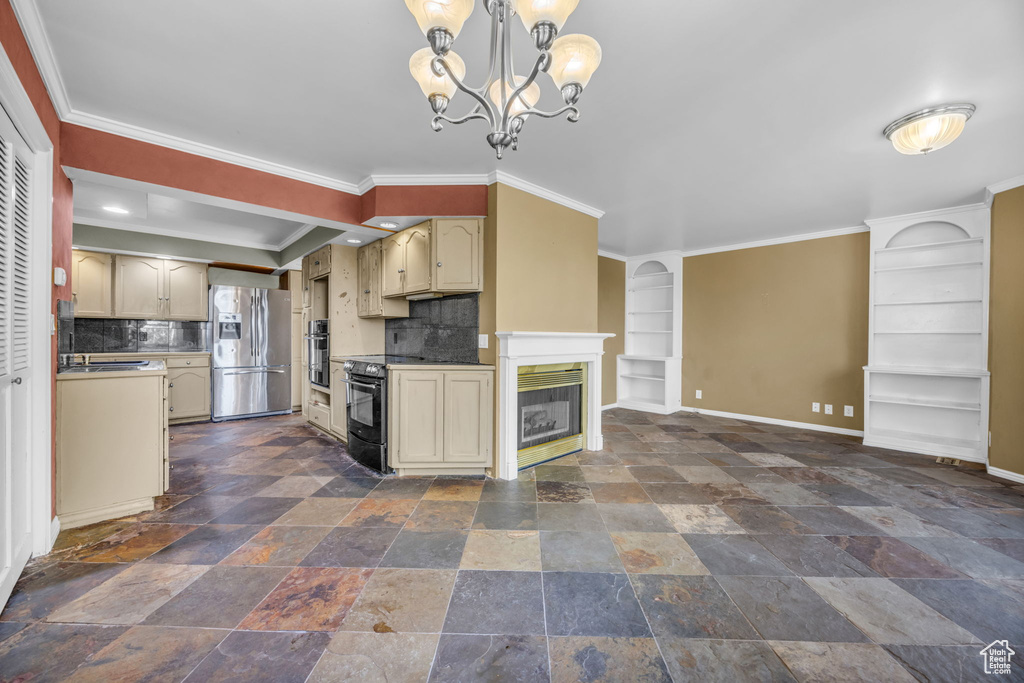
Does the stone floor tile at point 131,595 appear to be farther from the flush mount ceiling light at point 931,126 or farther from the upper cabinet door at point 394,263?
the flush mount ceiling light at point 931,126

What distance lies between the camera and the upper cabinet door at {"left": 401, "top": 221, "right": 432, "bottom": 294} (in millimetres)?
3381

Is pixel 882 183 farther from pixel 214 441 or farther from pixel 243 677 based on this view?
pixel 214 441

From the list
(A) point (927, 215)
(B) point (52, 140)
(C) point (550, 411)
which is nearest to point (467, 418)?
(C) point (550, 411)

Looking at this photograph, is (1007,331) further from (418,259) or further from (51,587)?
(51,587)

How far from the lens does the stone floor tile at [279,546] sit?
1.95m

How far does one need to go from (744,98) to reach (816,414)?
4231mm

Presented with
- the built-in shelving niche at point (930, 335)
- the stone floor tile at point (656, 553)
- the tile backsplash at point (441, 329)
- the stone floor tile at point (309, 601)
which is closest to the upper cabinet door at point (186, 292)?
the tile backsplash at point (441, 329)

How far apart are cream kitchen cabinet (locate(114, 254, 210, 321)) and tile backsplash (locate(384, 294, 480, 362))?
285 cm

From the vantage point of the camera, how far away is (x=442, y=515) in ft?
8.07

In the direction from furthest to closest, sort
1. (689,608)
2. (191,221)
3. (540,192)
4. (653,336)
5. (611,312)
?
(653,336) < (611,312) < (191,221) < (540,192) < (689,608)

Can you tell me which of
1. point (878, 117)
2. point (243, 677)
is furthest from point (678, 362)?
point (243, 677)

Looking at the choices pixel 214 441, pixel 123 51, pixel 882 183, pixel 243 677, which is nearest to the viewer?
pixel 243 677

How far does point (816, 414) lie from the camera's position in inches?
189

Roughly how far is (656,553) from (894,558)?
1.21 meters
